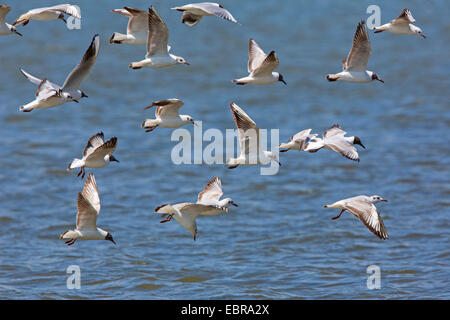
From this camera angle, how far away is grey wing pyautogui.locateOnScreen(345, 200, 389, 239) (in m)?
9.81

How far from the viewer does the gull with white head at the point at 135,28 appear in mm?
11508

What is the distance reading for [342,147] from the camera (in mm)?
10023

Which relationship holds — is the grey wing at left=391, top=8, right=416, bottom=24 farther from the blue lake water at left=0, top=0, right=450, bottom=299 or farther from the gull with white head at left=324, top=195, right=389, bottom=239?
the blue lake water at left=0, top=0, right=450, bottom=299

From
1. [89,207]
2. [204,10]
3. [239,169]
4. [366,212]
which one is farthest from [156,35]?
[239,169]

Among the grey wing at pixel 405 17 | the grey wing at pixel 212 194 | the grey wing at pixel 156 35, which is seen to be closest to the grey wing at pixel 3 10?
the grey wing at pixel 156 35

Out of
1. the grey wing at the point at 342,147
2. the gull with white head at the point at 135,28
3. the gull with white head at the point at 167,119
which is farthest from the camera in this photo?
the gull with white head at the point at 135,28

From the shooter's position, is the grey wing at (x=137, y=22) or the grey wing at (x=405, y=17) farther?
the grey wing at (x=137, y=22)

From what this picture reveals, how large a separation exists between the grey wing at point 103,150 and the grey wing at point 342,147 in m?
2.52

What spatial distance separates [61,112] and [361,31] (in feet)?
43.9

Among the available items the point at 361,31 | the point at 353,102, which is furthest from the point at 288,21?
the point at 361,31

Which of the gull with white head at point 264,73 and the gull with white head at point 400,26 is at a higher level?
the gull with white head at point 400,26

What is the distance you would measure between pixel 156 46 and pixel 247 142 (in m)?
1.84

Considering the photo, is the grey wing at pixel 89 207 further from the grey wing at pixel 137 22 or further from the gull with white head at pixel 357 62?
the gull with white head at pixel 357 62

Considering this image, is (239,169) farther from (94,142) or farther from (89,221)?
(89,221)
